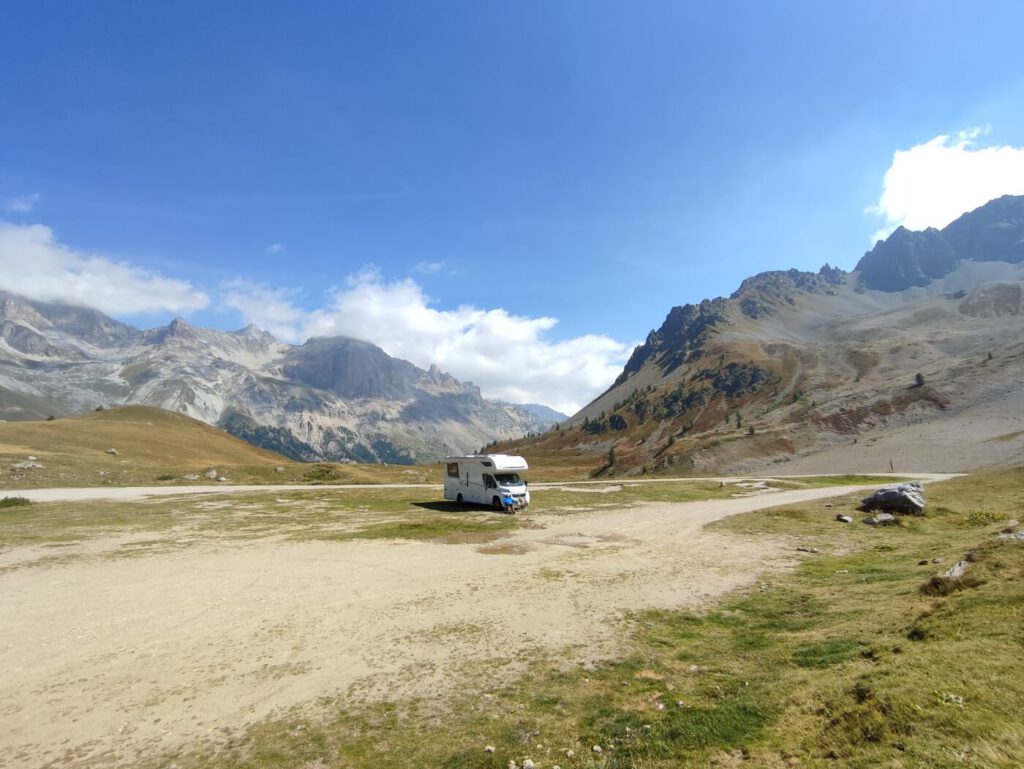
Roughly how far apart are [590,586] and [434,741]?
10.4 meters

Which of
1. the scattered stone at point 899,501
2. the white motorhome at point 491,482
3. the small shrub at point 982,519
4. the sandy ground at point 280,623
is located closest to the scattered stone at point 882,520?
the scattered stone at point 899,501

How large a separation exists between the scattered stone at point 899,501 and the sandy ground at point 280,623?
1202cm

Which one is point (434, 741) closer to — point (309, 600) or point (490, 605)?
point (490, 605)

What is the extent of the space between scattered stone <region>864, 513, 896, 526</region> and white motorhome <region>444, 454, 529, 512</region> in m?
21.9

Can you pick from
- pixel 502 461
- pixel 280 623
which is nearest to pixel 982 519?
pixel 502 461

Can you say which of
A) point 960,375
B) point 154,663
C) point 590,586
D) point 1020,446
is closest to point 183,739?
point 154,663

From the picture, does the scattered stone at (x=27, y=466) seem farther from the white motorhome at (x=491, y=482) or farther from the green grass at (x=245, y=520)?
the white motorhome at (x=491, y=482)

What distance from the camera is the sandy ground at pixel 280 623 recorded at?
9508mm

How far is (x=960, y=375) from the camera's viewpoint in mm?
111500

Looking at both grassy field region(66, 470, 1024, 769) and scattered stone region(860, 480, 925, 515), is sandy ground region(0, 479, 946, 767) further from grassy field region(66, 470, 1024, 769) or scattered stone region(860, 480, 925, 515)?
scattered stone region(860, 480, 925, 515)

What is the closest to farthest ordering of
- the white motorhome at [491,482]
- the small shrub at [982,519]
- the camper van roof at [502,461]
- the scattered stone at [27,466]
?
the small shrub at [982,519] → the white motorhome at [491,482] → the camper van roof at [502,461] → the scattered stone at [27,466]

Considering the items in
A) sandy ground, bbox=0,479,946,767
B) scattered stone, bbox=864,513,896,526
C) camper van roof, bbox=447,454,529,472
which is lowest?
sandy ground, bbox=0,479,946,767

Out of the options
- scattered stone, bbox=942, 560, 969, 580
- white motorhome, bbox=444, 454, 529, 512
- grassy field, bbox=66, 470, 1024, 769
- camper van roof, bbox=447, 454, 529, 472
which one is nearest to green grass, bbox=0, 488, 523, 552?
white motorhome, bbox=444, 454, 529, 512

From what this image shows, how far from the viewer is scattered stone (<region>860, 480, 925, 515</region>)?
30328 millimetres
